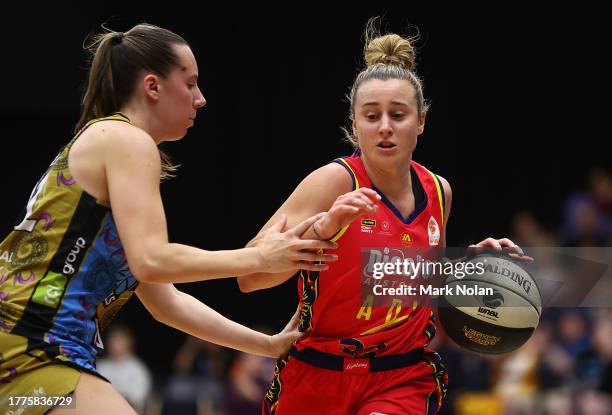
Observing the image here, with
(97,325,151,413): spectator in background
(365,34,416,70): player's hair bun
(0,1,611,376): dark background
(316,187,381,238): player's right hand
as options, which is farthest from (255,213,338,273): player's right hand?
(0,1,611,376): dark background

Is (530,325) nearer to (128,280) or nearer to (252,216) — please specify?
(128,280)

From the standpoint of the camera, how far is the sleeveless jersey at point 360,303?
12.0 ft

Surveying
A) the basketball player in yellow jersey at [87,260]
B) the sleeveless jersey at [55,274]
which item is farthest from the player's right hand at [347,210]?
the sleeveless jersey at [55,274]

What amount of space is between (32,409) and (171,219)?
7.49 metres

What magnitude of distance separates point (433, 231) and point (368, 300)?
1.43ft

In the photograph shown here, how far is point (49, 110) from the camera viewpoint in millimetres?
9844

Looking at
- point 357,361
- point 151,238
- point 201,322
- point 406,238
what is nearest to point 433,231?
point 406,238

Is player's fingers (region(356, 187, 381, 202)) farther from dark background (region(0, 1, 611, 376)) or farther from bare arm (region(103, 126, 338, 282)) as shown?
dark background (region(0, 1, 611, 376))

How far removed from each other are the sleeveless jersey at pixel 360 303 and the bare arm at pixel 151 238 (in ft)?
2.40

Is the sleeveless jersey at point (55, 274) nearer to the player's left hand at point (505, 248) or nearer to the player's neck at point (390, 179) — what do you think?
the player's neck at point (390, 179)

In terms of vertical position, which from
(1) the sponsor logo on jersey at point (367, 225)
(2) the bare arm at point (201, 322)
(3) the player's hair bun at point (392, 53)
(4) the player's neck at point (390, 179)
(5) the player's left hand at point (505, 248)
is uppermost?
(3) the player's hair bun at point (392, 53)

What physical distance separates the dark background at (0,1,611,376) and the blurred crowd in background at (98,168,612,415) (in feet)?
2.01

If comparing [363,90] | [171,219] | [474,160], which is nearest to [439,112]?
[474,160]

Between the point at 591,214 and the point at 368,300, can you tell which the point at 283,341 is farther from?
the point at 591,214
